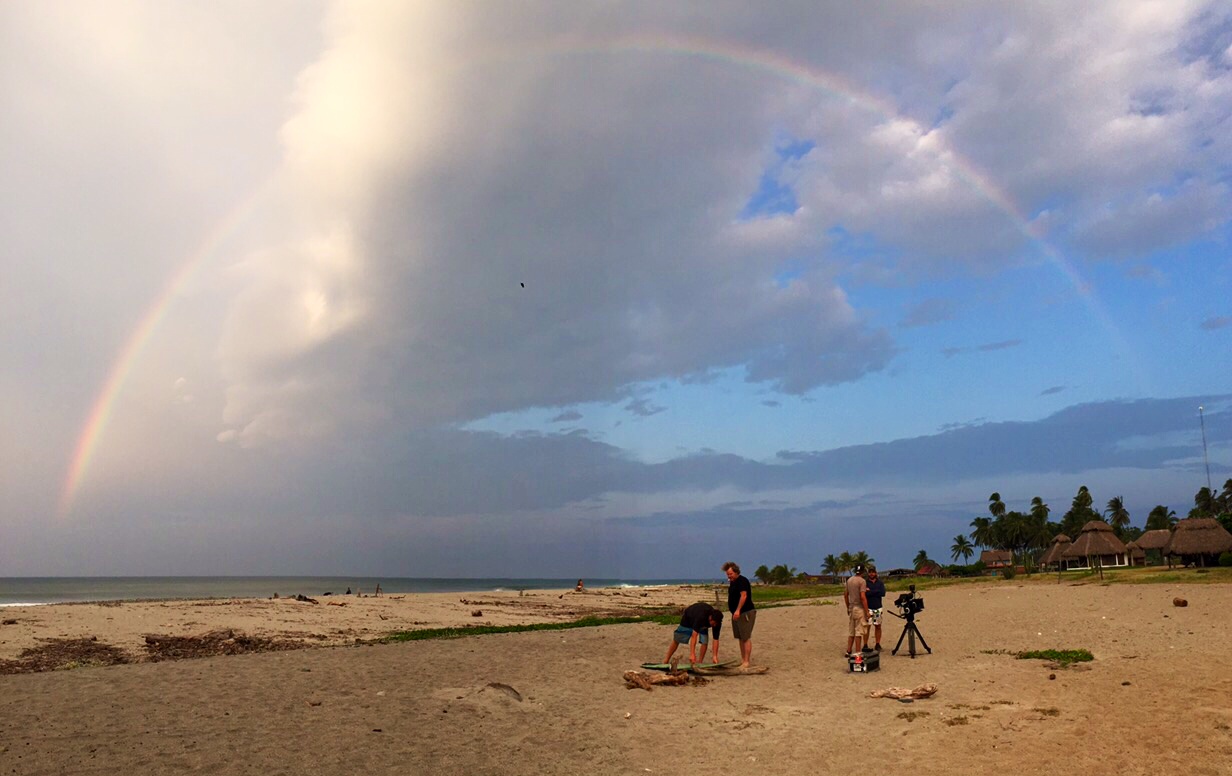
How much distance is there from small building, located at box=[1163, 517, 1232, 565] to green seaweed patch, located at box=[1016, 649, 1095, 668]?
5216 cm

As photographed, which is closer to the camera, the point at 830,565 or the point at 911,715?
the point at 911,715

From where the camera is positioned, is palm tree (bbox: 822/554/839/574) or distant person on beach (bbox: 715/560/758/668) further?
palm tree (bbox: 822/554/839/574)

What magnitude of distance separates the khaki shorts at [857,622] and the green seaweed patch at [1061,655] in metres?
3.40

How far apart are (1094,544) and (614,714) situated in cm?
7116

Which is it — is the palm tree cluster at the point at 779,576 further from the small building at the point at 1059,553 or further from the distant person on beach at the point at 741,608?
the distant person on beach at the point at 741,608

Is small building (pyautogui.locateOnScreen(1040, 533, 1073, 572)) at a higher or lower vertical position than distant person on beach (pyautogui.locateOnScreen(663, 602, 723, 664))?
lower

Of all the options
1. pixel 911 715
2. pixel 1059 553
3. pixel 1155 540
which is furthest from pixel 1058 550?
pixel 911 715

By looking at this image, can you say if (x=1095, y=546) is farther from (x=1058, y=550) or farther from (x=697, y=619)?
(x=697, y=619)

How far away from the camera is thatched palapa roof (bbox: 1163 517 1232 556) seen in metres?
57.6

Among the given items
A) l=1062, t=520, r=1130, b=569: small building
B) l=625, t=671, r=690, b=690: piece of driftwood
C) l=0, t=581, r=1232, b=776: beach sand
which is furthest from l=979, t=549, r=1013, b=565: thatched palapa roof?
l=625, t=671, r=690, b=690: piece of driftwood

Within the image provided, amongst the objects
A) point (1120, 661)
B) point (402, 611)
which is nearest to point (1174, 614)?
point (1120, 661)

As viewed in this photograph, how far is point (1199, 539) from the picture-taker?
5862cm

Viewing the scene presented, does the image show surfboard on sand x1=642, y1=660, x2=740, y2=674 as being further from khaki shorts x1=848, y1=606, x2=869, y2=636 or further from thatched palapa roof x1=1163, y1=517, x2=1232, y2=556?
thatched palapa roof x1=1163, y1=517, x2=1232, y2=556

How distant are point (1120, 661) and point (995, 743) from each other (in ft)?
24.7
